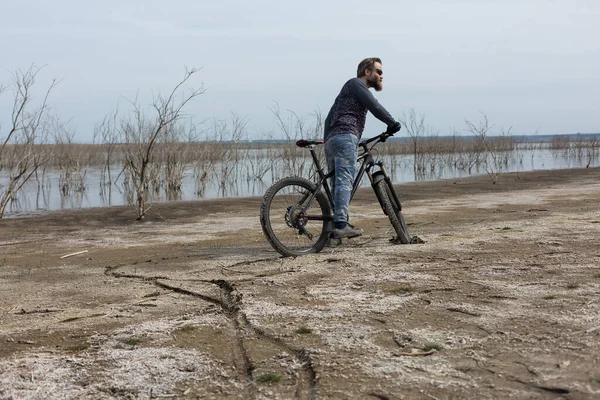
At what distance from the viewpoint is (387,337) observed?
3123 millimetres

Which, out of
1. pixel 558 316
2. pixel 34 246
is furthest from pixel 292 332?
pixel 34 246

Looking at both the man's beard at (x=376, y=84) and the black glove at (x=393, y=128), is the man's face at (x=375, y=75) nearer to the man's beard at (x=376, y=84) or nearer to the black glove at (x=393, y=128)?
the man's beard at (x=376, y=84)

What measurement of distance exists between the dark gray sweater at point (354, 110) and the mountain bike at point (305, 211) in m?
0.21

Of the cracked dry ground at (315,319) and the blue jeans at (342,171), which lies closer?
the cracked dry ground at (315,319)

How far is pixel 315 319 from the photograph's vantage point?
3490 millimetres

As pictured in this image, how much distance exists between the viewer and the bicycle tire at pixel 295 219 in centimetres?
580

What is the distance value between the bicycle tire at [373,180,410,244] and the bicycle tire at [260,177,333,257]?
0.59 metres

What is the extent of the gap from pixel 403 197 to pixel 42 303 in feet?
32.8

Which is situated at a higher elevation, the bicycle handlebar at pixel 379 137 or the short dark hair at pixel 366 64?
the short dark hair at pixel 366 64

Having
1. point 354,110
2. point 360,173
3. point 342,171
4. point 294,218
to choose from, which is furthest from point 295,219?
point 354,110

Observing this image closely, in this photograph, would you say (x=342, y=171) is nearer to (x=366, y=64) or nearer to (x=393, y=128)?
(x=393, y=128)

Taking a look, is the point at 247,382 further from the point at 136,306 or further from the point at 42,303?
the point at 42,303

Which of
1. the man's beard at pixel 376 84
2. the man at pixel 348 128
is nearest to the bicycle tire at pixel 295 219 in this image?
the man at pixel 348 128

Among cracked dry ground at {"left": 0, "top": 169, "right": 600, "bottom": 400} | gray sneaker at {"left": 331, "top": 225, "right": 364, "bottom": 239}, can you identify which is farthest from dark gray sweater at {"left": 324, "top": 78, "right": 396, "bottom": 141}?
cracked dry ground at {"left": 0, "top": 169, "right": 600, "bottom": 400}
